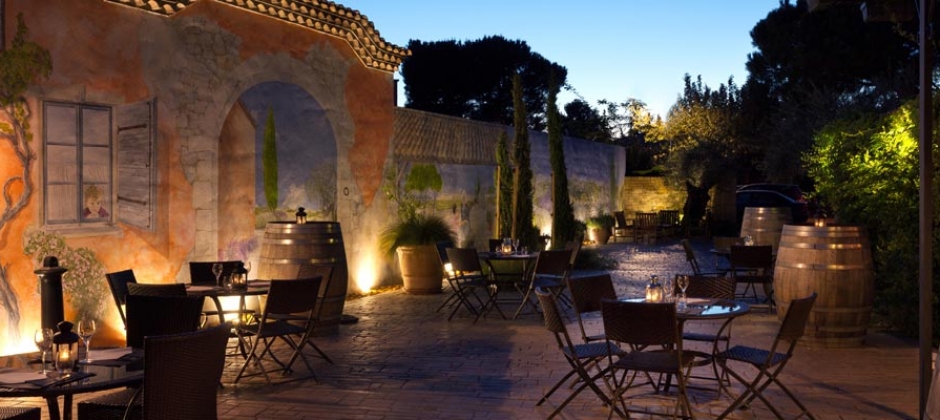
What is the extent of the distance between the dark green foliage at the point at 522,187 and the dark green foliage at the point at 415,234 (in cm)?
189

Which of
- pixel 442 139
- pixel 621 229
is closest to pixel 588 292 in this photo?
pixel 442 139

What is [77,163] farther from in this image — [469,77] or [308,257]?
[469,77]

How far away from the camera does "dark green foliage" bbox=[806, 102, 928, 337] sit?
7.52 m

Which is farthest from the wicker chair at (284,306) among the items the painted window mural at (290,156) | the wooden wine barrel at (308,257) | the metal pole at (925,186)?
the painted window mural at (290,156)

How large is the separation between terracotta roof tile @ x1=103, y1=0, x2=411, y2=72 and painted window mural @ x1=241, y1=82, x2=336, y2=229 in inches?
38.7

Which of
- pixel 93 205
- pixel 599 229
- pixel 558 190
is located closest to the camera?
pixel 93 205

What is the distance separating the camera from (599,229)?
824 inches

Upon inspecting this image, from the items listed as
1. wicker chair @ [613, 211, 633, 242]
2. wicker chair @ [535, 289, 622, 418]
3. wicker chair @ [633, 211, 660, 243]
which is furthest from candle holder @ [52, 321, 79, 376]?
wicker chair @ [613, 211, 633, 242]

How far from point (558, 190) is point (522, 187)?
1941 mm

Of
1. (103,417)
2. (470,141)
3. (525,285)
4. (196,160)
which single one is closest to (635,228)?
(470,141)

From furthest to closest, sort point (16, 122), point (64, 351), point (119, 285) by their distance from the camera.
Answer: point (16, 122) → point (119, 285) → point (64, 351)

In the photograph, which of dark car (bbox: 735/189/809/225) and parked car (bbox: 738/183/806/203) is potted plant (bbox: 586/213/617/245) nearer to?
dark car (bbox: 735/189/809/225)

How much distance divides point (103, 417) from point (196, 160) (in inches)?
197

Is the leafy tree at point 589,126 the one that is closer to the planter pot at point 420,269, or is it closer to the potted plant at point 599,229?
the potted plant at point 599,229
